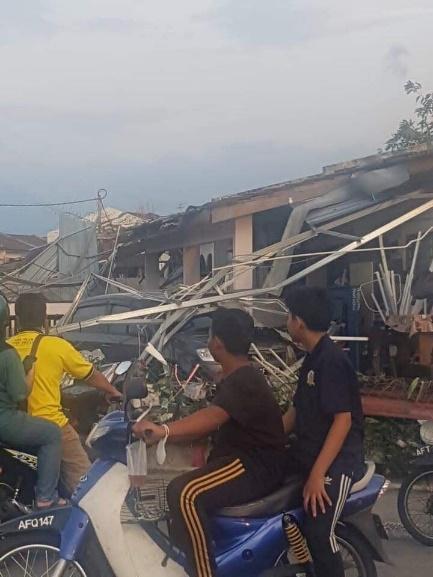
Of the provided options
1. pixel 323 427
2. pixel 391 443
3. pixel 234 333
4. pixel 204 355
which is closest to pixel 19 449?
pixel 234 333

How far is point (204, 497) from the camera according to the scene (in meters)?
3.28

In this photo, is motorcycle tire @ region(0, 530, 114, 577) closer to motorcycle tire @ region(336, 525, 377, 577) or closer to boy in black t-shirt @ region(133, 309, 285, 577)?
boy in black t-shirt @ region(133, 309, 285, 577)

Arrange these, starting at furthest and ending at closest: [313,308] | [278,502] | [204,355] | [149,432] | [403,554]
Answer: [204,355] → [403,554] → [313,308] → [278,502] → [149,432]

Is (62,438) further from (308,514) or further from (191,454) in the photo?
(308,514)

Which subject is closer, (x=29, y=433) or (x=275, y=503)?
(x=275, y=503)

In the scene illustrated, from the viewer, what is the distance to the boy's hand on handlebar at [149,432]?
3195mm

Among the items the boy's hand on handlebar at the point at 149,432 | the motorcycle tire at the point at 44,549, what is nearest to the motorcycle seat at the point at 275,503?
the boy's hand on handlebar at the point at 149,432

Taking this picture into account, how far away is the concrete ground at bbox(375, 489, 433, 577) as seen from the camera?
4828 millimetres

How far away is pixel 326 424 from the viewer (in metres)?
3.47

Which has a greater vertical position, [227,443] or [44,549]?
[227,443]

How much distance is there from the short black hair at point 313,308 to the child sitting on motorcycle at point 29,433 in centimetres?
174

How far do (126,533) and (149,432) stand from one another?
1.85 feet

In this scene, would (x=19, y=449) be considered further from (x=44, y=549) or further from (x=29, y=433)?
(x=44, y=549)

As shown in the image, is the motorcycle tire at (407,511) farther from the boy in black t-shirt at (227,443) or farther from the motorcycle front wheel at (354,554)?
the boy in black t-shirt at (227,443)
